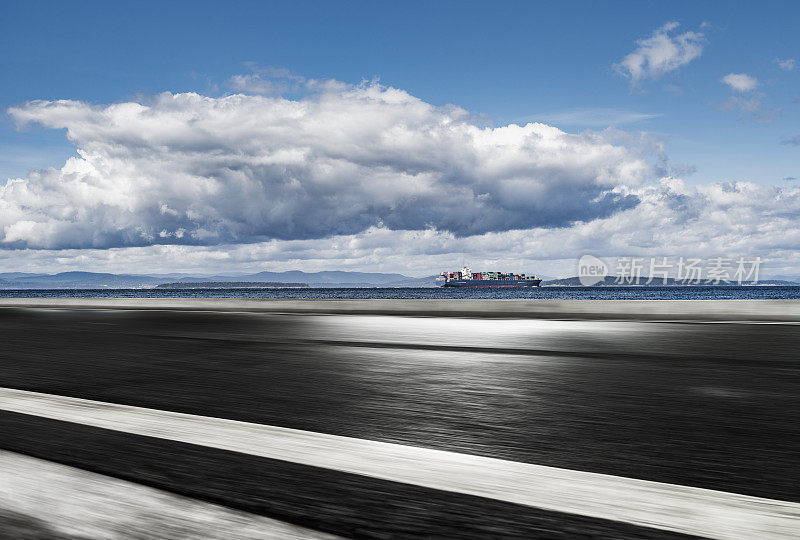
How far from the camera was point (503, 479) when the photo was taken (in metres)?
3.06

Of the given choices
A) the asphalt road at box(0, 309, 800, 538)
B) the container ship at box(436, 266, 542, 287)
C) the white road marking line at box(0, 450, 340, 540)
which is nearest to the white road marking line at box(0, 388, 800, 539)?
the asphalt road at box(0, 309, 800, 538)

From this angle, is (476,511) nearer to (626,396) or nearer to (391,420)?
(391,420)

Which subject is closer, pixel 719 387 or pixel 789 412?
pixel 789 412

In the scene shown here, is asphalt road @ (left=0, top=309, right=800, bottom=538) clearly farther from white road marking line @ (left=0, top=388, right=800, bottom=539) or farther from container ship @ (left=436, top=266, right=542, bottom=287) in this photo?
container ship @ (left=436, top=266, right=542, bottom=287)

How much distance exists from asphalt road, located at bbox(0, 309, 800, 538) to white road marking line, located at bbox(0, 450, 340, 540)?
145mm

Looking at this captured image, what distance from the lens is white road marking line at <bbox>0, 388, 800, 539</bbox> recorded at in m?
2.47

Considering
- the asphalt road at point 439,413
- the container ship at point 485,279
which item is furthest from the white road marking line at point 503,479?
the container ship at point 485,279

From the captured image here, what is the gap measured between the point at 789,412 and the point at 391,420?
2.87m

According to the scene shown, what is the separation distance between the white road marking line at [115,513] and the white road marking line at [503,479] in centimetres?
81

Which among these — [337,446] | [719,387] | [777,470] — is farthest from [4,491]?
[719,387]

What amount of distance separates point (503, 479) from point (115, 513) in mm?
1628

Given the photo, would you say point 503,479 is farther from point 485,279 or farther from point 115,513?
point 485,279

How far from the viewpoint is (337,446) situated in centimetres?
378

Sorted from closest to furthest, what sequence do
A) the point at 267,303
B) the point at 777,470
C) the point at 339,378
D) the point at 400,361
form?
the point at 777,470 < the point at 339,378 < the point at 400,361 < the point at 267,303
